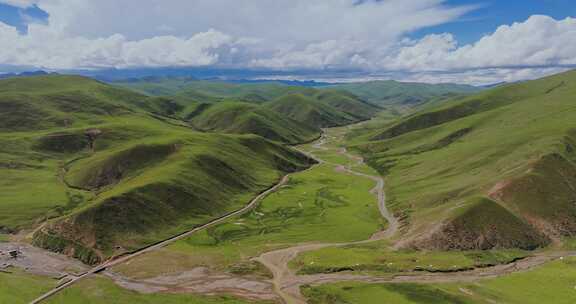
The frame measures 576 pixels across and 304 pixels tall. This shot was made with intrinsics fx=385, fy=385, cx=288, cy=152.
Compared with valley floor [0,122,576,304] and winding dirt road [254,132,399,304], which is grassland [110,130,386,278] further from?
winding dirt road [254,132,399,304]

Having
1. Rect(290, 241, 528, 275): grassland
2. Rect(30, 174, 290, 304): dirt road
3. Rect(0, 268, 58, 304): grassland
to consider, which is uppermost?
Rect(290, 241, 528, 275): grassland

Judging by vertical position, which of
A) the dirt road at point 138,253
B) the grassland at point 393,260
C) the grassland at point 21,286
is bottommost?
the dirt road at point 138,253

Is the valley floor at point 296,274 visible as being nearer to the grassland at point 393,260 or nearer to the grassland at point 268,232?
the grassland at point 393,260

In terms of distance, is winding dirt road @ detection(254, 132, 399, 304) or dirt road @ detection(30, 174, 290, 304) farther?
dirt road @ detection(30, 174, 290, 304)

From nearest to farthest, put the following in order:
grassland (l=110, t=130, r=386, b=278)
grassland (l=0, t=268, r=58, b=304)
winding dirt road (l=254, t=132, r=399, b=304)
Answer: grassland (l=0, t=268, r=58, b=304)
winding dirt road (l=254, t=132, r=399, b=304)
grassland (l=110, t=130, r=386, b=278)

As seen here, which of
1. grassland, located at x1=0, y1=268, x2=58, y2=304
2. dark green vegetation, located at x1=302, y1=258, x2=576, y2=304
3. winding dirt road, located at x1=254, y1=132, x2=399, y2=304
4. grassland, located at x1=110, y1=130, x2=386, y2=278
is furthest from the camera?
grassland, located at x1=110, y1=130, x2=386, y2=278

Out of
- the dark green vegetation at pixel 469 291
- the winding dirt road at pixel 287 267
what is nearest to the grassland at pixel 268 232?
the winding dirt road at pixel 287 267

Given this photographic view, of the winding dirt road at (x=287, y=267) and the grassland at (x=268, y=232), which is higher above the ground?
the winding dirt road at (x=287, y=267)

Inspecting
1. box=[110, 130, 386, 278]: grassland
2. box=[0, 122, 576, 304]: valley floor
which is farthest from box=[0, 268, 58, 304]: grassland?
box=[110, 130, 386, 278]: grassland
